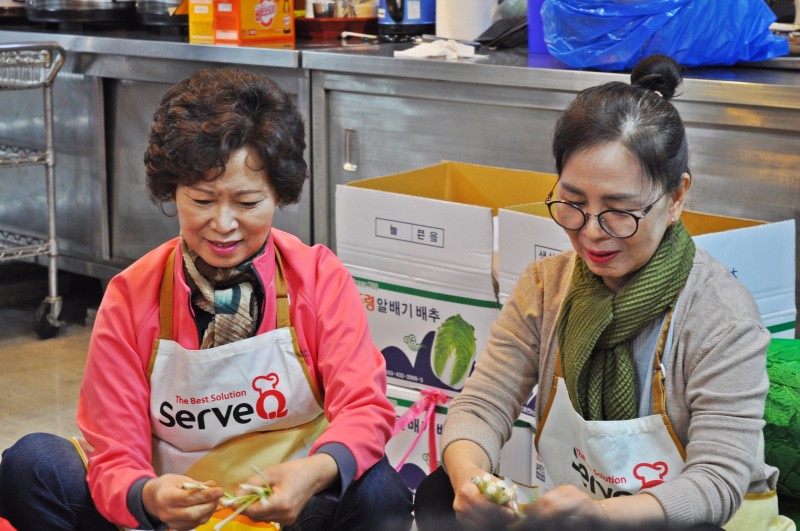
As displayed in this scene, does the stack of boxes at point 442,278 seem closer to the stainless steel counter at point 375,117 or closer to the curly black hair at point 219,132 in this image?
the stainless steel counter at point 375,117

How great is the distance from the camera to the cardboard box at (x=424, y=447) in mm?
1988

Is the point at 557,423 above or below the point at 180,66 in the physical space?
below

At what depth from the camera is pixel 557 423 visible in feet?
5.01

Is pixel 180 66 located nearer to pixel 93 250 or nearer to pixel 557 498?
pixel 93 250

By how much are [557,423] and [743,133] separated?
90cm

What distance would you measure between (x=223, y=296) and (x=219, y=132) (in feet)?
0.76

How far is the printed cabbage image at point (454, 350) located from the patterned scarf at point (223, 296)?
0.57 metres

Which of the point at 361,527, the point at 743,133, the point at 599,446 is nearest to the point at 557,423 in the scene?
the point at 599,446

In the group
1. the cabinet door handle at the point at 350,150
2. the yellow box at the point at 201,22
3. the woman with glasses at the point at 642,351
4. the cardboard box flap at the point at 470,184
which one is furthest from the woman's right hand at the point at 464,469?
the yellow box at the point at 201,22

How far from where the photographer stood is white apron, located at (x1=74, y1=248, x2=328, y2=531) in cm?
153

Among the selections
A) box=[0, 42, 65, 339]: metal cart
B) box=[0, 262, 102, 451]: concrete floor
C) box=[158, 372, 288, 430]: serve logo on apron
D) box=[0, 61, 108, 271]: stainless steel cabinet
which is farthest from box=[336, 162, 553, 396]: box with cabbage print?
box=[0, 61, 108, 271]: stainless steel cabinet

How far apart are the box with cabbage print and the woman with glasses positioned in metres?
0.45

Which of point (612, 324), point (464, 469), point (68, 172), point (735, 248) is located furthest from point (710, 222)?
point (68, 172)

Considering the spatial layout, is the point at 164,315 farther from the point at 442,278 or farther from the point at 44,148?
the point at 44,148
